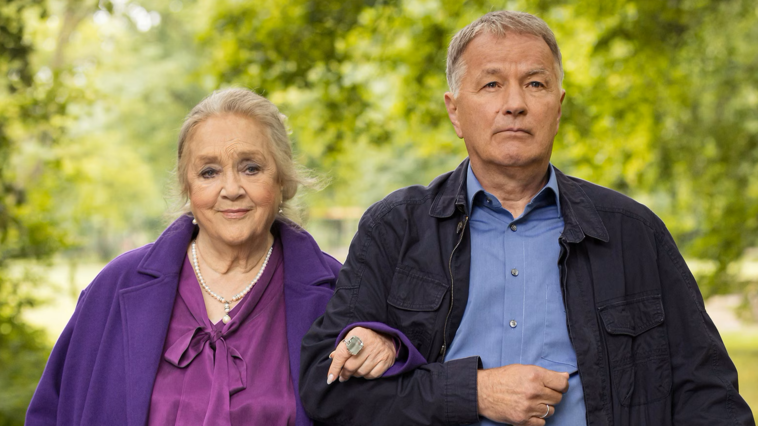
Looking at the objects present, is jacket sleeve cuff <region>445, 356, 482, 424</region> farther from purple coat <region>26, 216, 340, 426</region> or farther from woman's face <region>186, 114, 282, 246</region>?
woman's face <region>186, 114, 282, 246</region>

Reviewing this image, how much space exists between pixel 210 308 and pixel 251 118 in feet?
2.35

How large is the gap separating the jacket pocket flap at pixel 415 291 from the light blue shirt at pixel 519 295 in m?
0.11

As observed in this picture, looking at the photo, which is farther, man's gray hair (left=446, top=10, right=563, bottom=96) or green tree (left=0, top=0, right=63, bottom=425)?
green tree (left=0, top=0, right=63, bottom=425)

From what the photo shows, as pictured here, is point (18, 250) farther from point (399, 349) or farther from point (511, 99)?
point (511, 99)

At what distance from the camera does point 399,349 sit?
89.0 inches

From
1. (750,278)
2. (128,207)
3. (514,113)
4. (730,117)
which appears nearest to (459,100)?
(514,113)

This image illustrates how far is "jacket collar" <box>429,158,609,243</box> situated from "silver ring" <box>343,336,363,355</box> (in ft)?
1.72

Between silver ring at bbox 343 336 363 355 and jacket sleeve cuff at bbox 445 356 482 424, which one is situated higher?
silver ring at bbox 343 336 363 355

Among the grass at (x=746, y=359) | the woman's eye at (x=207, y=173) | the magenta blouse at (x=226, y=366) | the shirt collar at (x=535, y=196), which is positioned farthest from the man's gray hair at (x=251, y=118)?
the grass at (x=746, y=359)

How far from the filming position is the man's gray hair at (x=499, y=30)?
243cm

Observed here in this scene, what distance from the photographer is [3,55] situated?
5.01 metres

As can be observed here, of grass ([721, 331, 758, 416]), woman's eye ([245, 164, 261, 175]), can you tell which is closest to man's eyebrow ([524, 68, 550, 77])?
woman's eye ([245, 164, 261, 175])

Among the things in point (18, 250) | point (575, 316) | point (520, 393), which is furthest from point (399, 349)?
point (18, 250)

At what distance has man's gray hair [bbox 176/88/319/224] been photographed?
279 centimetres
